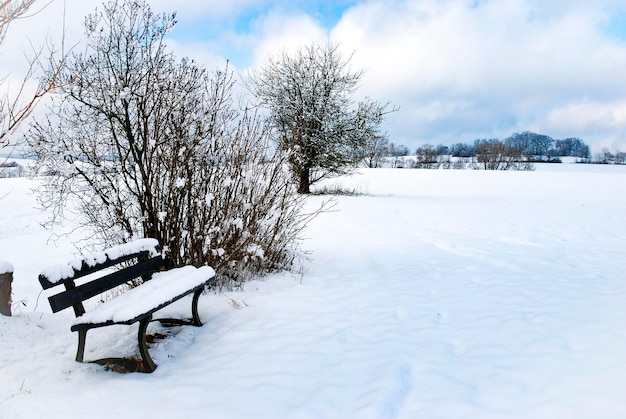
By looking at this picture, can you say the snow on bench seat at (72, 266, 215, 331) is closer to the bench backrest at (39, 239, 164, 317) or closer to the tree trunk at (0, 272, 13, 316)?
the bench backrest at (39, 239, 164, 317)

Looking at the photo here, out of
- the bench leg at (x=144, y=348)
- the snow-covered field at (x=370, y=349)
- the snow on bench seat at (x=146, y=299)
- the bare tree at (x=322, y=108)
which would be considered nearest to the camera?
the snow-covered field at (x=370, y=349)

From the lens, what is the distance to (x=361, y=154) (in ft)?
57.9

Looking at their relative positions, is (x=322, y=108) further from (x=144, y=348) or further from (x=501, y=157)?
(x=501, y=157)

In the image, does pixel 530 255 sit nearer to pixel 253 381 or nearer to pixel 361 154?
pixel 253 381

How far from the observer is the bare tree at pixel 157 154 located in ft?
15.7

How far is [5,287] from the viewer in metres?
3.78

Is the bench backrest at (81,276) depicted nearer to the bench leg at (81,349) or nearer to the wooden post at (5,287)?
the bench leg at (81,349)

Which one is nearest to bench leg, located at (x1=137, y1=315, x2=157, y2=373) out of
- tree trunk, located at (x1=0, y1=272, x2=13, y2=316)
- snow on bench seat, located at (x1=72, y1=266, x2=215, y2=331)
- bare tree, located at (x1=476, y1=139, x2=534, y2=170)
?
snow on bench seat, located at (x1=72, y1=266, x2=215, y2=331)

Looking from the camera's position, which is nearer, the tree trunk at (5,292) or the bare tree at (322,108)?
the tree trunk at (5,292)

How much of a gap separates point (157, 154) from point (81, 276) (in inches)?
79.1

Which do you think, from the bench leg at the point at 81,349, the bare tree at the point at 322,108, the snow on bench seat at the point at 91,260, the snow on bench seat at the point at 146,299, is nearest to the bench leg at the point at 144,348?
the snow on bench seat at the point at 146,299

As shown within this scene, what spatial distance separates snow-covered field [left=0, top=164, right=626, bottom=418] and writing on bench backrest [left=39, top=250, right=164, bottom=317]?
50cm

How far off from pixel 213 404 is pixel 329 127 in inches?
603

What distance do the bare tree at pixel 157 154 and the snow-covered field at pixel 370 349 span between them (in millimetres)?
876
